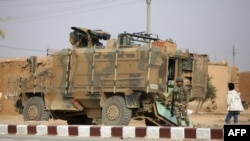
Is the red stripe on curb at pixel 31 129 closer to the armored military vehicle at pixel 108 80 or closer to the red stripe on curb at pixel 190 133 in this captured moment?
the armored military vehicle at pixel 108 80

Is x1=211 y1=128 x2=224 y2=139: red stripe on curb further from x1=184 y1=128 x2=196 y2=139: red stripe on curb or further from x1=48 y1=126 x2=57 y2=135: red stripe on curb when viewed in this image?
x1=48 y1=126 x2=57 y2=135: red stripe on curb

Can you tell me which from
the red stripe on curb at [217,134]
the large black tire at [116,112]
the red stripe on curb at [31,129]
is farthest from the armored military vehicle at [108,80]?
the red stripe on curb at [217,134]

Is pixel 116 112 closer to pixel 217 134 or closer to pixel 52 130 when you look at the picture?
pixel 52 130

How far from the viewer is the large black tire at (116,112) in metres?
14.0

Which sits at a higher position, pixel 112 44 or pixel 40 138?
pixel 112 44

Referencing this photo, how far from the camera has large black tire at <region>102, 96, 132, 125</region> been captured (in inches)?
553

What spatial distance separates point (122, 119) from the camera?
1404 centimetres

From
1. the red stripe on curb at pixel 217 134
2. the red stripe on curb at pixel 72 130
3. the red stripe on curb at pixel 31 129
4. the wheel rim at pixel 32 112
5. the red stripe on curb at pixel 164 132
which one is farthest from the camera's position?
the wheel rim at pixel 32 112

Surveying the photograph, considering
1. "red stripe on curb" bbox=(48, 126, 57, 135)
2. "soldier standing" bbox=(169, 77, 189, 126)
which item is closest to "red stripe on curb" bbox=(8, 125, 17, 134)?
"red stripe on curb" bbox=(48, 126, 57, 135)

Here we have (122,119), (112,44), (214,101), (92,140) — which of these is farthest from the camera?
(214,101)

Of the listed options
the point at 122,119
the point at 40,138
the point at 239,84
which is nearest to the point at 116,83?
the point at 122,119

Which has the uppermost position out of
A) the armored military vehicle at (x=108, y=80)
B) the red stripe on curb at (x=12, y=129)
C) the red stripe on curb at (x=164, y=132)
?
the armored military vehicle at (x=108, y=80)

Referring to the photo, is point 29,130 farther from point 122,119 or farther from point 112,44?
point 112,44

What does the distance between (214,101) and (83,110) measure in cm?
2625
